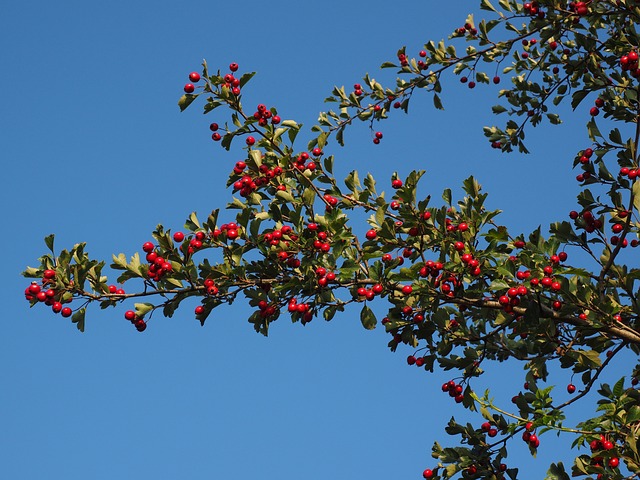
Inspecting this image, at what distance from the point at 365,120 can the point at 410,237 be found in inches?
160

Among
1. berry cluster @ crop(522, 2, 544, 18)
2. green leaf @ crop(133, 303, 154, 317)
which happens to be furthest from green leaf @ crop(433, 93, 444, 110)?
green leaf @ crop(133, 303, 154, 317)

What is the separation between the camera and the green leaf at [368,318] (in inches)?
233

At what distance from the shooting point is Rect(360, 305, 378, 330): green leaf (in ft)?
19.4

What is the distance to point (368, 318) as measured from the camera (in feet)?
19.4

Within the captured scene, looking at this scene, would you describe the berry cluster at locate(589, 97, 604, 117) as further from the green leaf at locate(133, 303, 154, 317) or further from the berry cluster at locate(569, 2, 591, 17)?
the green leaf at locate(133, 303, 154, 317)

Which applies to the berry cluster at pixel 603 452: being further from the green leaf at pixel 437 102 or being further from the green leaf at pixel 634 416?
the green leaf at pixel 437 102

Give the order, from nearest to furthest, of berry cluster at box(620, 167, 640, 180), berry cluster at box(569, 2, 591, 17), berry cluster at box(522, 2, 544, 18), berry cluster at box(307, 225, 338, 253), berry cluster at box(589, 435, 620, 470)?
berry cluster at box(589, 435, 620, 470), berry cluster at box(307, 225, 338, 253), berry cluster at box(620, 167, 640, 180), berry cluster at box(569, 2, 591, 17), berry cluster at box(522, 2, 544, 18)

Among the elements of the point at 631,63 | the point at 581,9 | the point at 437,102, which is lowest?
the point at 631,63

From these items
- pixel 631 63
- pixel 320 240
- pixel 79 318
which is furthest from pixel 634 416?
pixel 79 318

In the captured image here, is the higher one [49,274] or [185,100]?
[185,100]

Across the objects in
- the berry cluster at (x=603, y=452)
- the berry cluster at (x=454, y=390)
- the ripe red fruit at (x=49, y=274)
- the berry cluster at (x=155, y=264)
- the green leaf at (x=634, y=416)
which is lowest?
the berry cluster at (x=603, y=452)

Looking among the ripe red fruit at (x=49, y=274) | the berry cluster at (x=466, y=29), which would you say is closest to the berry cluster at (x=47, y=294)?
the ripe red fruit at (x=49, y=274)

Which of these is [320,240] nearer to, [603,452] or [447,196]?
[447,196]

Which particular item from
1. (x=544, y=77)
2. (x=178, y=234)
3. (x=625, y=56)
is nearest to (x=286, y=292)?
(x=178, y=234)
